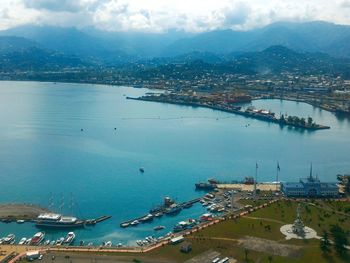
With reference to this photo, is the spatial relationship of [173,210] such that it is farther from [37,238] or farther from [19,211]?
[19,211]

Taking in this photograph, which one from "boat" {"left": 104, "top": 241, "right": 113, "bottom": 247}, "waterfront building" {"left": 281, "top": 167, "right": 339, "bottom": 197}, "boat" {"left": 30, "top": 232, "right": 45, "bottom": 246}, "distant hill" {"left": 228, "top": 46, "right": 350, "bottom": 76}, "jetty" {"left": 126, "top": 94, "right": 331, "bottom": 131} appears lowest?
"boat" {"left": 104, "top": 241, "right": 113, "bottom": 247}

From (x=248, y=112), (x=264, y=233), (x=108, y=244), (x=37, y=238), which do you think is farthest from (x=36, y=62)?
(x=264, y=233)

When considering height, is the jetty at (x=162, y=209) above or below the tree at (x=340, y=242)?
below

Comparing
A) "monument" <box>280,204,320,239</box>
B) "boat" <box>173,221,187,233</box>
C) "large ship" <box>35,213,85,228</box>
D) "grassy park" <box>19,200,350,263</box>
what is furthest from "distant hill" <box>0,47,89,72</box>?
"monument" <box>280,204,320,239</box>

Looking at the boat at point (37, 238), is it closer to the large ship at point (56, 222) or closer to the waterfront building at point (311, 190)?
the large ship at point (56, 222)

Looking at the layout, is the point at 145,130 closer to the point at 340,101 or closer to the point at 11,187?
the point at 11,187

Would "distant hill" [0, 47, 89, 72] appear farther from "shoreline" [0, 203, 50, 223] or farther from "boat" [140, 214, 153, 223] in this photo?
"boat" [140, 214, 153, 223]

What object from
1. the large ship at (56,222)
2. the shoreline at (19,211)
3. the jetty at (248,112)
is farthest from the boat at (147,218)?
the jetty at (248,112)
